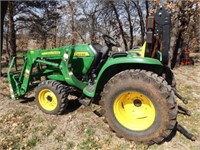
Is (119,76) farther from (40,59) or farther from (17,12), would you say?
(17,12)

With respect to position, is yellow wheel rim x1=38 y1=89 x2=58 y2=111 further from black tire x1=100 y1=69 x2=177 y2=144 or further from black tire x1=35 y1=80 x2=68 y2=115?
black tire x1=100 y1=69 x2=177 y2=144

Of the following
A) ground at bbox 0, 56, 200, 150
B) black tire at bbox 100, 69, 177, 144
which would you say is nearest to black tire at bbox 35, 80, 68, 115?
ground at bbox 0, 56, 200, 150

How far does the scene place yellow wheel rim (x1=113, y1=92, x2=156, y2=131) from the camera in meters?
3.88

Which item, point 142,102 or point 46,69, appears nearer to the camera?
point 142,102

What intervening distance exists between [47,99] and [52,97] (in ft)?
0.52

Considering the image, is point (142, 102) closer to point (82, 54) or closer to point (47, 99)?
point (82, 54)

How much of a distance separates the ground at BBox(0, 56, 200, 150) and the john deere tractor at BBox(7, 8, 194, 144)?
23 cm

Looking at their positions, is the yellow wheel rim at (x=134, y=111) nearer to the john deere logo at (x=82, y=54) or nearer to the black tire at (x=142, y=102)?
the black tire at (x=142, y=102)

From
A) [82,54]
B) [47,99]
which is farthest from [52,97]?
[82,54]

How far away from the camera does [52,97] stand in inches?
197

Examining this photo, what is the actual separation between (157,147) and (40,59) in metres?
3.04

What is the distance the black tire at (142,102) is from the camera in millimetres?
3562

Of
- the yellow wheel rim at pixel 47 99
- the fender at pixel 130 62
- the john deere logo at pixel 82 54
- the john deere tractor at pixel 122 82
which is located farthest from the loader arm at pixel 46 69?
the fender at pixel 130 62

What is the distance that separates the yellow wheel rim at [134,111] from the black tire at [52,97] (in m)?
1.31
